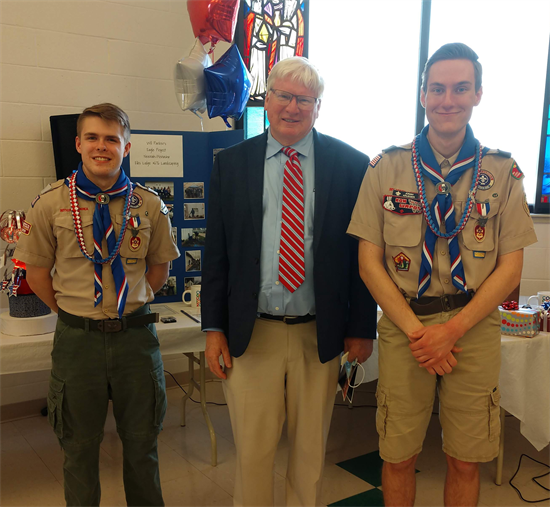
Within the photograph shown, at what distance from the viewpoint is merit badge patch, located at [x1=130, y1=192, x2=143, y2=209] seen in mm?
1820

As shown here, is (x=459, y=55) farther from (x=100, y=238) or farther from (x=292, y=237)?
(x=100, y=238)

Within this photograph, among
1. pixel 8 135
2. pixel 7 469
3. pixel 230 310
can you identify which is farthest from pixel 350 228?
pixel 8 135

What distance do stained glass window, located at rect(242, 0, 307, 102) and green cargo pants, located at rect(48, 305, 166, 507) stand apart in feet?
7.56

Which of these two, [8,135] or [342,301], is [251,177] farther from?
[8,135]

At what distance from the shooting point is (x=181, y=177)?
9.16ft

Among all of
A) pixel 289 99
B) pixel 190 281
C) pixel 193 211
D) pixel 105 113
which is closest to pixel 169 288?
pixel 190 281

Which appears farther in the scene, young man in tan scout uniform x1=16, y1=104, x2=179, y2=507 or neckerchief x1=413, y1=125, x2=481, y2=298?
young man in tan scout uniform x1=16, y1=104, x2=179, y2=507

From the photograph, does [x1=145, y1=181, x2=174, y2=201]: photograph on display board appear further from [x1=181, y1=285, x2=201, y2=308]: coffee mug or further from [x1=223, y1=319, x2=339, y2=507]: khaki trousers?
[x1=223, y1=319, x2=339, y2=507]: khaki trousers

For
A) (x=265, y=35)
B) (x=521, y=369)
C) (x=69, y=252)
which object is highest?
(x=265, y=35)

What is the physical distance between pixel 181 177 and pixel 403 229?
1.59 m

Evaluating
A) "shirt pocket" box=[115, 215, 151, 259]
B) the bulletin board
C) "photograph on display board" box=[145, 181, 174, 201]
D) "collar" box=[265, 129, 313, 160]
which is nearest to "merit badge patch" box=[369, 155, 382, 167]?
"collar" box=[265, 129, 313, 160]

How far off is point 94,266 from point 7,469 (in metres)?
1.41

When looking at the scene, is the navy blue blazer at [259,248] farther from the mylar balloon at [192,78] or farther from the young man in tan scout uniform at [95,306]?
the mylar balloon at [192,78]

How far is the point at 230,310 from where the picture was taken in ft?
5.27
